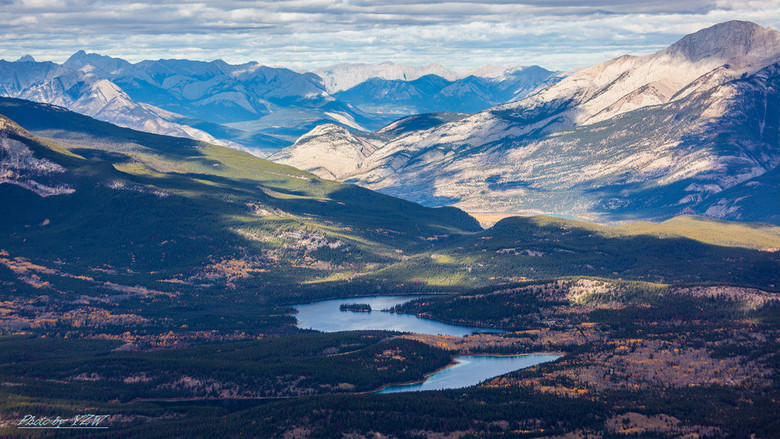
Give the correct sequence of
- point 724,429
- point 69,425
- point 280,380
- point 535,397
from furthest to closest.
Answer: point 280,380
point 535,397
point 69,425
point 724,429

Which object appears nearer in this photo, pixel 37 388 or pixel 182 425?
pixel 182 425

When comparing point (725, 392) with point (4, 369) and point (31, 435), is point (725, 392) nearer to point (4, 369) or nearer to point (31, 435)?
point (31, 435)

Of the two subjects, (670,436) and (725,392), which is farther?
(725,392)

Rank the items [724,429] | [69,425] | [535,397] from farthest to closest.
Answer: [535,397], [69,425], [724,429]

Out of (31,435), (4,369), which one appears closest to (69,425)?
(31,435)

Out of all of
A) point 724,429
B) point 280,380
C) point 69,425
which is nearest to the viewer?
point 724,429

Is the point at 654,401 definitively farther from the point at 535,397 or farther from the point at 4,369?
the point at 4,369

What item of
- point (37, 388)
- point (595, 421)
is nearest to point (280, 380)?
point (37, 388)

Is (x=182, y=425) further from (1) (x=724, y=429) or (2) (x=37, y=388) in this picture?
(1) (x=724, y=429)
